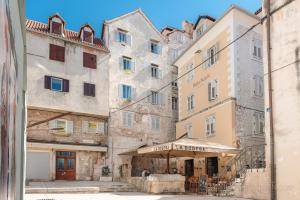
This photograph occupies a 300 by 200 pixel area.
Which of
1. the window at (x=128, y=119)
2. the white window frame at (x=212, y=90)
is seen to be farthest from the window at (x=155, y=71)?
the white window frame at (x=212, y=90)

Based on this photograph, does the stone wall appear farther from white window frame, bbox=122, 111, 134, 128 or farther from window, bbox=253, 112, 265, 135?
window, bbox=253, 112, 265, 135

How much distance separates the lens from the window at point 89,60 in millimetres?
29248

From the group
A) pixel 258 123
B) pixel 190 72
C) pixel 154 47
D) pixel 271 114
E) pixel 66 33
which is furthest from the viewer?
pixel 154 47

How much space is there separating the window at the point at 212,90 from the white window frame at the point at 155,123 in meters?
8.20

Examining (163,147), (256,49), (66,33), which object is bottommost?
(163,147)

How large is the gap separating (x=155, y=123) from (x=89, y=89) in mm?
7249

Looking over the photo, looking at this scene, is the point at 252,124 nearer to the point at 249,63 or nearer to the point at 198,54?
the point at 249,63

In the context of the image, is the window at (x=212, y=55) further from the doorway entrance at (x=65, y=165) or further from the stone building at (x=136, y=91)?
the doorway entrance at (x=65, y=165)

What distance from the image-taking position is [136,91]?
31.9 meters

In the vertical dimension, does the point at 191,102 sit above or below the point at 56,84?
below

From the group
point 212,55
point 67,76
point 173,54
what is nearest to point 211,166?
point 212,55

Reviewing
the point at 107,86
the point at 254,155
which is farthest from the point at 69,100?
the point at 254,155

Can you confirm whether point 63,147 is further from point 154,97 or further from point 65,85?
point 154,97

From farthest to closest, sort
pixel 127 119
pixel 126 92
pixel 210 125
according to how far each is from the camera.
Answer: pixel 126 92, pixel 127 119, pixel 210 125
